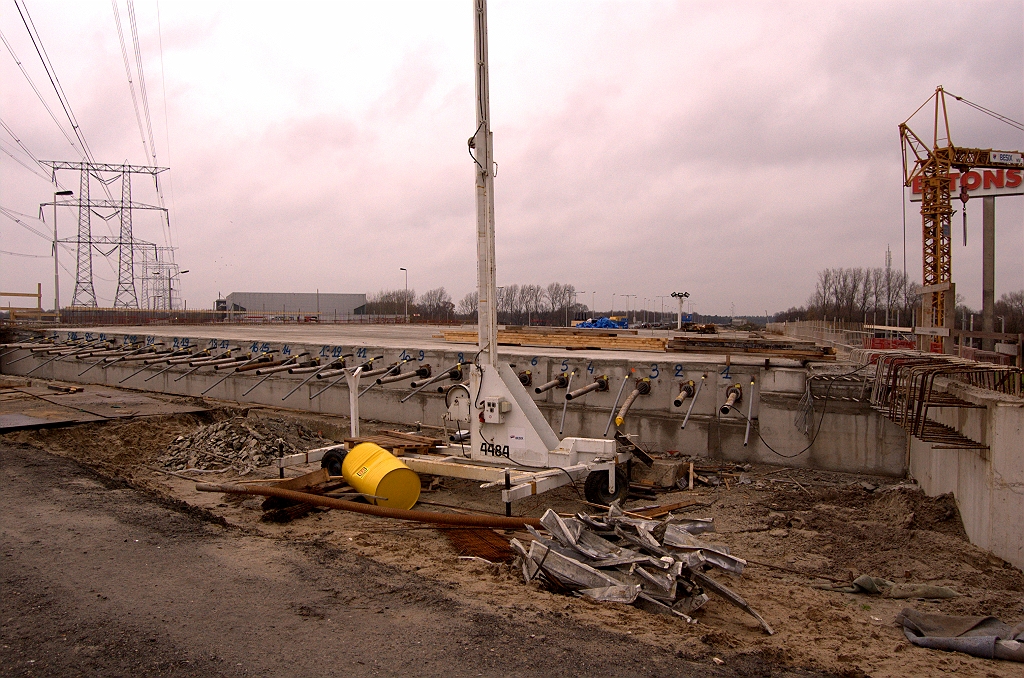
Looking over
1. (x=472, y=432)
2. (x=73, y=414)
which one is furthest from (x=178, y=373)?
(x=472, y=432)

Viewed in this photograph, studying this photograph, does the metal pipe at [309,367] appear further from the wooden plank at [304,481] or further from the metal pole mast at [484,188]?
the metal pole mast at [484,188]

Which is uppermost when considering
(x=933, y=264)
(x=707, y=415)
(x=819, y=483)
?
(x=933, y=264)

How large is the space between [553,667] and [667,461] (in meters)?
8.08

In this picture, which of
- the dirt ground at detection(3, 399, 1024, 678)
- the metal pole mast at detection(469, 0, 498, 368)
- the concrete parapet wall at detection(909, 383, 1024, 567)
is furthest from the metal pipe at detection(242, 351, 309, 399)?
the concrete parapet wall at detection(909, 383, 1024, 567)

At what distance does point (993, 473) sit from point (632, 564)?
3.99 m

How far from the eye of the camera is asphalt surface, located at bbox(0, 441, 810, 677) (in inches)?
183

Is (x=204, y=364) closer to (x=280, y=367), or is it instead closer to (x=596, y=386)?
(x=280, y=367)

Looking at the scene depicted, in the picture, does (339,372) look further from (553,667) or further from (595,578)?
(553,667)

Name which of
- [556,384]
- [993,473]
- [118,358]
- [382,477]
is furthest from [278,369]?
[993,473]

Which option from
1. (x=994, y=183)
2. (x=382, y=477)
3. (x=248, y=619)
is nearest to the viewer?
(x=248, y=619)

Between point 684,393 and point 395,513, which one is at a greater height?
point 684,393

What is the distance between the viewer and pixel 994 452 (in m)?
7.18

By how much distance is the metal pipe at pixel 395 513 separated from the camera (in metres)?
8.10

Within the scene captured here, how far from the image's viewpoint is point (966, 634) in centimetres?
548
